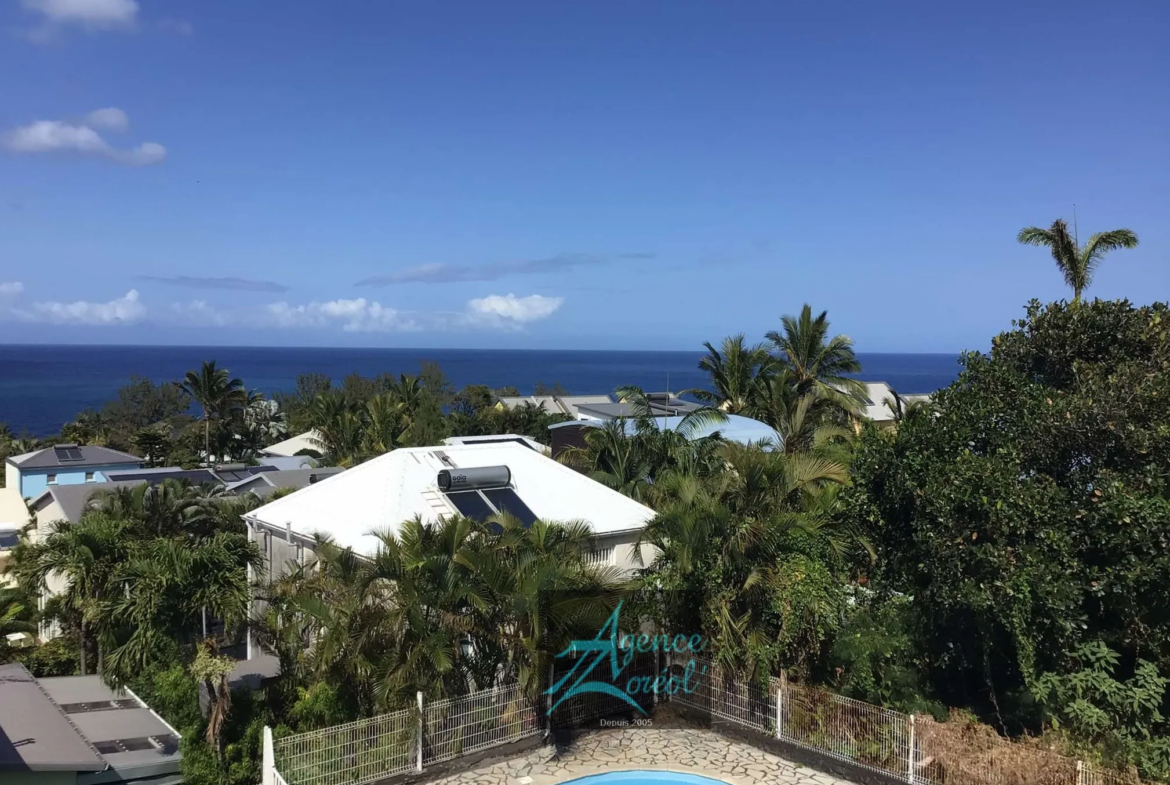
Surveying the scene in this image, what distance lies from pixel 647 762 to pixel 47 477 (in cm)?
3648

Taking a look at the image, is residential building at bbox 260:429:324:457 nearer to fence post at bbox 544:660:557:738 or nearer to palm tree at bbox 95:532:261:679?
palm tree at bbox 95:532:261:679

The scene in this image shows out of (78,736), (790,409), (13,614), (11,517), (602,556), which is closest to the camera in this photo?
(78,736)

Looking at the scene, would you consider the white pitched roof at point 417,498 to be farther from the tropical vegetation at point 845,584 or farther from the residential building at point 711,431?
the residential building at point 711,431

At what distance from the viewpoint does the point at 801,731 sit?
39.8 feet

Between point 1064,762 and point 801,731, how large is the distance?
3552mm

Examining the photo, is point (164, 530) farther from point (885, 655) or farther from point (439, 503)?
point (885, 655)

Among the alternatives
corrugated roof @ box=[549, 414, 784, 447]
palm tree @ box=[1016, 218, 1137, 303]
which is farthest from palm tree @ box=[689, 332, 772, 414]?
palm tree @ box=[1016, 218, 1137, 303]

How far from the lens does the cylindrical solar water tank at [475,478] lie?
15633mm

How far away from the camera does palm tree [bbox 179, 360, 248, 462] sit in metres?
41.5

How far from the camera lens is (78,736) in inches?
404

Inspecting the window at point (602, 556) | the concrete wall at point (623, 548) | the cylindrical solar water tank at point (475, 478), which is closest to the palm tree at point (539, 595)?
the window at point (602, 556)

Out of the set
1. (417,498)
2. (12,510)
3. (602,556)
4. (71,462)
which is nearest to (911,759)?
(602,556)

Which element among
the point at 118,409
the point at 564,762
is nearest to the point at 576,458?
the point at 564,762

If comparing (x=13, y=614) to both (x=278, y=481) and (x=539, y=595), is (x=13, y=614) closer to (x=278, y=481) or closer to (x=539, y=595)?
(x=539, y=595)
